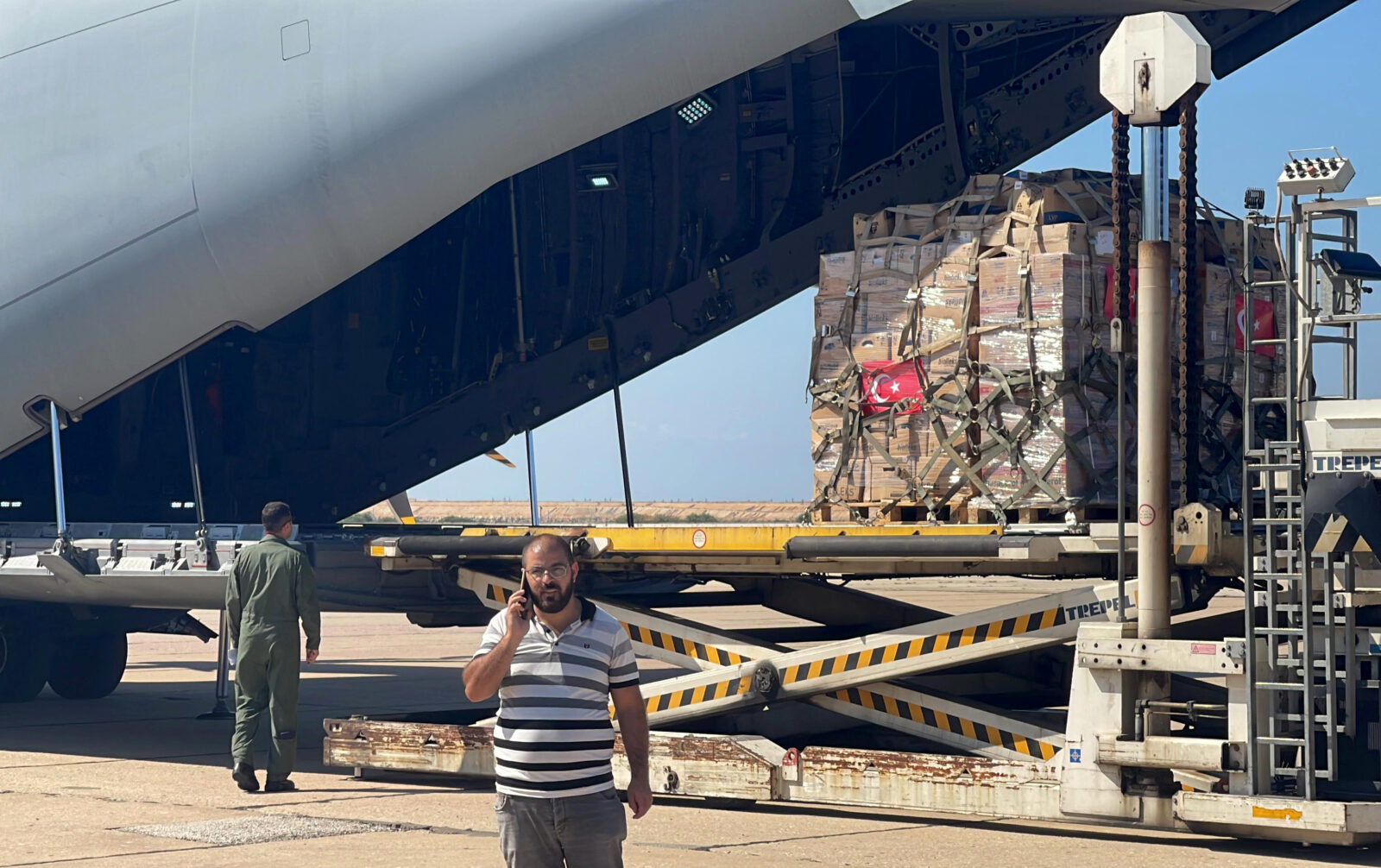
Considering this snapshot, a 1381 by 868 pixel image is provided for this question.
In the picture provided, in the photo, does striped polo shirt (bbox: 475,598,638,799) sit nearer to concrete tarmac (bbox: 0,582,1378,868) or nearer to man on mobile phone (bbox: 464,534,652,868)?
man on mobile phone (bbox: 464,534,652,868)

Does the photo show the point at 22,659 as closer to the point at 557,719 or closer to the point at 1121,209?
the point at 1121,209

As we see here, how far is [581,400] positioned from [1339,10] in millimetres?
6014

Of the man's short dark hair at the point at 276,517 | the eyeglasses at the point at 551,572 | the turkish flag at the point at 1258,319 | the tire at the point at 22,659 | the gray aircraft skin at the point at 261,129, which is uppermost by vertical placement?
the gray aircraft skin at the point at 261,129

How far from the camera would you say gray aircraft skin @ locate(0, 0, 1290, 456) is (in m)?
9.78

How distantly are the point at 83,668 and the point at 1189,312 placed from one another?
39.1 feet

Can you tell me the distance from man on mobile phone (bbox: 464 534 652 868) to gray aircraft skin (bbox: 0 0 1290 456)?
5.16 m

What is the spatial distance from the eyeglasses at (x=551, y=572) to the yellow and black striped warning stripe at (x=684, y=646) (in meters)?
4.56

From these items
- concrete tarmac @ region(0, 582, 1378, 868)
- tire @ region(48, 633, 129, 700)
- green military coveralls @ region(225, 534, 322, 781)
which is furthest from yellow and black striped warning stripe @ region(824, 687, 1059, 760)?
tire @ region(48, 633, 129, 700)

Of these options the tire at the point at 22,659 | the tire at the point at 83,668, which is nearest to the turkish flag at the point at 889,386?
the tire at the point at 22,659

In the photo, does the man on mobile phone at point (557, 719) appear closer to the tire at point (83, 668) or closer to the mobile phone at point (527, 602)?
the mobile phone at point (527, 602)

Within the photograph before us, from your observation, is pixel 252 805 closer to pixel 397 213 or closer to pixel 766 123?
pixel 397 213

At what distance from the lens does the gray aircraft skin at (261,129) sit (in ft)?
32.1

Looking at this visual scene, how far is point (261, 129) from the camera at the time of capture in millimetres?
10516

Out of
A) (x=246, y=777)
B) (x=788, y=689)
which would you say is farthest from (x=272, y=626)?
(x=788, y=689)
